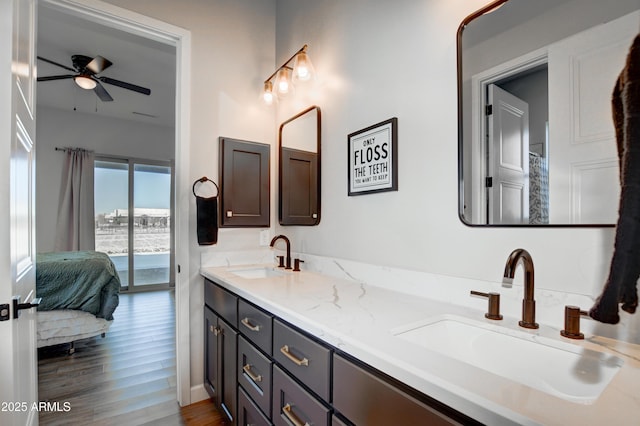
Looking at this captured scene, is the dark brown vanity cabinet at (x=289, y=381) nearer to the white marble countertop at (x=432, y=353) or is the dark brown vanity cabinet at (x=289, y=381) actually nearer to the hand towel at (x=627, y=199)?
the white marble countertop at (x=432, y=353)

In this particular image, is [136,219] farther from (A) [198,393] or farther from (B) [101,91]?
(A) [198,393]

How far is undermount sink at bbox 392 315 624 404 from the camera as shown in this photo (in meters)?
0.71

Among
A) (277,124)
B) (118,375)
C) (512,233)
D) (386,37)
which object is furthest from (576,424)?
(118,375)

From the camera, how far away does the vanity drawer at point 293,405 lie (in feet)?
3.06

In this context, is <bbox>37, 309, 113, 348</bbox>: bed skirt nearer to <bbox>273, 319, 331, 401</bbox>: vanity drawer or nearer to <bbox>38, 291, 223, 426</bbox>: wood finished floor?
<bbox>38, 291, 223, 426</bbox>: wood finished floor

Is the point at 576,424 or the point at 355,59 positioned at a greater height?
the point at 355,59

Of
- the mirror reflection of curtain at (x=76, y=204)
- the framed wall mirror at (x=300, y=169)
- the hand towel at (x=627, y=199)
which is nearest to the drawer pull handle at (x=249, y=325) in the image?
the framed wall mirror at (x=300, y=169)

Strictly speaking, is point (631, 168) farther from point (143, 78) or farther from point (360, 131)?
point (143, 78)

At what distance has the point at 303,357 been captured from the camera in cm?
102

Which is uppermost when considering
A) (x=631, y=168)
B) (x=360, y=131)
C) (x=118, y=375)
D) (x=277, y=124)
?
(x=277, y=124)

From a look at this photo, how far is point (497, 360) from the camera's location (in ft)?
3.04

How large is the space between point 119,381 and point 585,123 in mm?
3092

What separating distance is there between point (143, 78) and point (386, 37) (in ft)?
11.0

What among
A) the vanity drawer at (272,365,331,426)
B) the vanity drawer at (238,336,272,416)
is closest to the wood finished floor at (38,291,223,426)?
the vanity drawer at (238,336,272,416)
